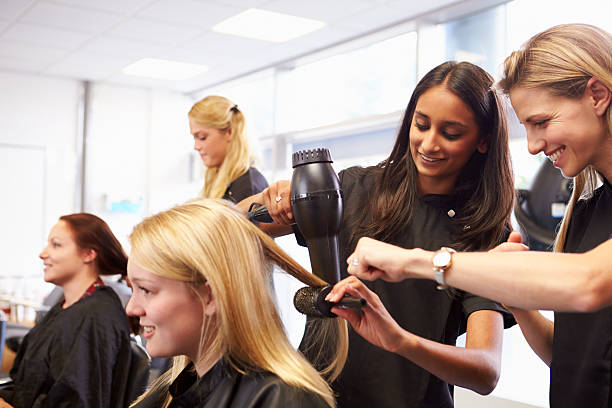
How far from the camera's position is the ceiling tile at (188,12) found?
15.6 ft

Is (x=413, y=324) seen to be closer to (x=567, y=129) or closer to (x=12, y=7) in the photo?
(x=567, y=129)

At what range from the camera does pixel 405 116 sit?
1.55 metres

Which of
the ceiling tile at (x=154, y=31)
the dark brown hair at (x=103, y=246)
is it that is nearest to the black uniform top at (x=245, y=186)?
the dark brown hair at (x=103, y=246)

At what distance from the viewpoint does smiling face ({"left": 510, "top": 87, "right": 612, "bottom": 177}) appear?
1187mm

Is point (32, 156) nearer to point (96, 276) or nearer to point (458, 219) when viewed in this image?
point (96, 276)

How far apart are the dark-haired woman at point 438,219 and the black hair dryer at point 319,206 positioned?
0.20 metres

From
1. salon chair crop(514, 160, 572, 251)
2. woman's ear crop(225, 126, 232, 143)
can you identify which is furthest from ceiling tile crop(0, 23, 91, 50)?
salon chair crop(514, 160, 572, 251)

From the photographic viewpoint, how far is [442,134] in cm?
141

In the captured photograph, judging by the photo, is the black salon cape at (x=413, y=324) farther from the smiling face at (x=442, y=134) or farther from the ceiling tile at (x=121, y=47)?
the ceiling tile at (x=121, y=47)

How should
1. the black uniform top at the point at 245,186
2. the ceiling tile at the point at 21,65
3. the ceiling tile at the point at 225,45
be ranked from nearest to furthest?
the black uniform top at the point at 245,186, the ceiling tile at the point at 225,45, the ceiling tile at the point at 21,65

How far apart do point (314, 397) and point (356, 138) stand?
4733 millimetres

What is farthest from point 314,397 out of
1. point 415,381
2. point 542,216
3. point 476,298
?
point 542,216

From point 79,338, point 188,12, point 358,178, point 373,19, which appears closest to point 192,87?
point 188,12

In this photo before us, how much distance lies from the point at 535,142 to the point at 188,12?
13.5 feet
